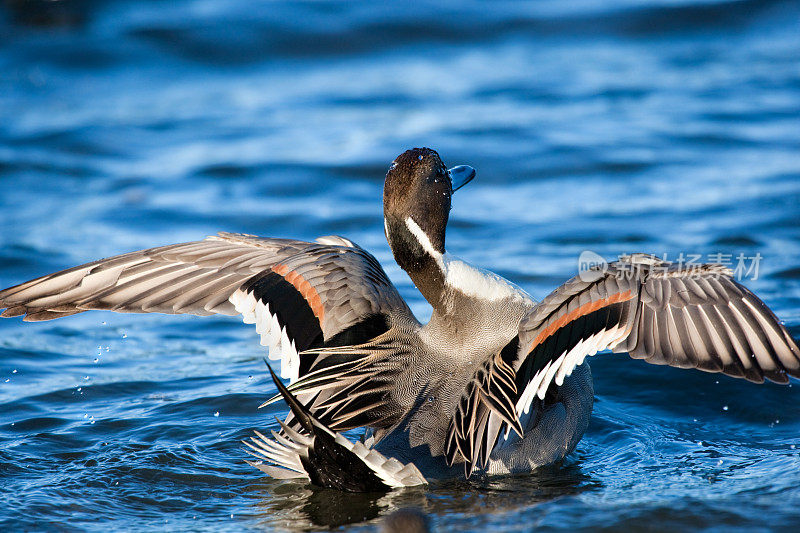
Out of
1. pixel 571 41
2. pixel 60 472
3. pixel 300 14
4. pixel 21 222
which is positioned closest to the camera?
pixel 60 472

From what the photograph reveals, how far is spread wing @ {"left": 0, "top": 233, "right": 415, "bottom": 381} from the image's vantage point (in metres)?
4.80

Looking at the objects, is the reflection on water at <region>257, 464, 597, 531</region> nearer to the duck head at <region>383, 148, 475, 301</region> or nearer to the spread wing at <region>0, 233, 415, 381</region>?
the spread wing at <region>0, 233, 415, 381</region>

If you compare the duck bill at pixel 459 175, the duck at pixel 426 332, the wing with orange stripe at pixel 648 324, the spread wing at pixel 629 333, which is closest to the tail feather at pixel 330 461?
the duck at pixel 426 332

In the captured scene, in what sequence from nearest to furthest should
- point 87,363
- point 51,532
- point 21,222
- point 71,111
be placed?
1. point 51,532
2. point 87,363
3. point 21,222
4. point 71,111

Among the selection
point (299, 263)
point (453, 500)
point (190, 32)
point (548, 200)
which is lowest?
point (453, 500)

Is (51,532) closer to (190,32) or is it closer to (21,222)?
(21,222)

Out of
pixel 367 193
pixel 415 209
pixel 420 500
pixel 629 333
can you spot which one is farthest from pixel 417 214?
pixel 367 193

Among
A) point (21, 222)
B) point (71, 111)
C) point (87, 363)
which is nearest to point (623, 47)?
point (71, 111)

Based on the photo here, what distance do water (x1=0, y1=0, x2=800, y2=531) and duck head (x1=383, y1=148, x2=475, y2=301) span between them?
1.04 meters

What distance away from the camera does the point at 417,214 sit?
15.3 ft

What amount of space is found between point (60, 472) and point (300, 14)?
35.4 ft

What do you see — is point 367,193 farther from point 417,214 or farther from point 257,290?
point 417,214

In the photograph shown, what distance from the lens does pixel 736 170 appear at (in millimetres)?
9875

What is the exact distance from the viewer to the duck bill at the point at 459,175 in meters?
5.03
